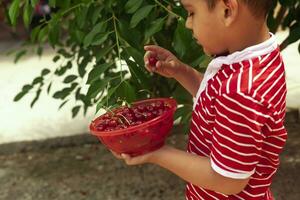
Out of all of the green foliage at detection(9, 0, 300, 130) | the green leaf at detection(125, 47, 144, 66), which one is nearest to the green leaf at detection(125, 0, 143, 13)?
the green foliage at detection(9, 0, 300, 130)

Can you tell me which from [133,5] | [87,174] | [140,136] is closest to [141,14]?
[133,5]

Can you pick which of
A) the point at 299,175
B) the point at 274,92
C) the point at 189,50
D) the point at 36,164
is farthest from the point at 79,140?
the point at 274,92

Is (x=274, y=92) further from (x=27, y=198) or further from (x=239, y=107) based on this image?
(x=27, y=198)

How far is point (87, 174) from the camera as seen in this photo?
2438 millimetres

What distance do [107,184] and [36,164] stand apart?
0.49 meters

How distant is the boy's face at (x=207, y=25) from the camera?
2.82ft

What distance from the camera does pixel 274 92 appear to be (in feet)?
2.82

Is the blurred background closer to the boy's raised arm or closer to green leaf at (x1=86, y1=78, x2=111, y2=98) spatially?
green leaf at (x1=86, y1=78, x2=111, y2=98)

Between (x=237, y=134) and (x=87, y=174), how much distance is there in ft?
5.55

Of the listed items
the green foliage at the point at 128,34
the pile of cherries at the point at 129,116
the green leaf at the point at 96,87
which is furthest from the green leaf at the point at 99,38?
the pile of cherries at the point at 129,116

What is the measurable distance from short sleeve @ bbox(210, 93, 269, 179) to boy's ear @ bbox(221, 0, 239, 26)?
123 millimetres

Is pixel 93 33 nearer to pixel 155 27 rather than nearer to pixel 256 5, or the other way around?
pixel 155 27

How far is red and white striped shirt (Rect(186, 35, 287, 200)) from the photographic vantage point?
0.83 metres

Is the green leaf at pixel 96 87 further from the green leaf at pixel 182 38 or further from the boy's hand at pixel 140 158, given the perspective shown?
the boy's hand at pixel 140 158
